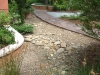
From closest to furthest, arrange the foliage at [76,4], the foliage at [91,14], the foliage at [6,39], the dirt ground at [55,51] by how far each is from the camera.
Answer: the foliage at [91,14] → the foliage at [76,4] → the dirt ground at [55,51] → the foliage at [6,39]

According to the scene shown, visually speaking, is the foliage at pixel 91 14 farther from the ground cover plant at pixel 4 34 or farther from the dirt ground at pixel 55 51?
the ground cover plant at pixel 4 34

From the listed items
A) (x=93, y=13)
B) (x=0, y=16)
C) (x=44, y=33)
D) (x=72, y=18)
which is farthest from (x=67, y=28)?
(x=93, y=13)

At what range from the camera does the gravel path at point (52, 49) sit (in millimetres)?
4560

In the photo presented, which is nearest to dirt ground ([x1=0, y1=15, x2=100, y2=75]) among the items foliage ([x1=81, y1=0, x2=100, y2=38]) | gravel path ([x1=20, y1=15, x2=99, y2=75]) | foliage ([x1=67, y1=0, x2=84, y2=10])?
gravel path ([x1=20, y1=15, x2=99, y2=75])

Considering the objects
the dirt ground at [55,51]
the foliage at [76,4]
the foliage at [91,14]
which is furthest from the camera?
the dirt ground at [55,51]

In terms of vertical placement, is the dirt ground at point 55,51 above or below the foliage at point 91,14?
below

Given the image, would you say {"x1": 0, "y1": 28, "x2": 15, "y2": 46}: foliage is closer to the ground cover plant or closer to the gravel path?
the ground cover plant

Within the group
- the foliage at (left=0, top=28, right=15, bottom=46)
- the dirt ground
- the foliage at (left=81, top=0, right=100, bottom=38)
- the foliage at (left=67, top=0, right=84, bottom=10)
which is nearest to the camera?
the foliage at (left=81, top=0, right=100, bottom=38)

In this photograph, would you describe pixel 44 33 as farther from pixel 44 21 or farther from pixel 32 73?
pixel 32 73

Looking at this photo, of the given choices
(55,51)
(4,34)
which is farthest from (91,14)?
(4,34)

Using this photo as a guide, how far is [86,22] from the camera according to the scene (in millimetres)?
4434

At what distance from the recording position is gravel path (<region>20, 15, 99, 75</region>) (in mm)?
4560

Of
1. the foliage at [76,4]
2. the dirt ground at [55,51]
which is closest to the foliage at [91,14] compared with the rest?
the foliage at [76,4]

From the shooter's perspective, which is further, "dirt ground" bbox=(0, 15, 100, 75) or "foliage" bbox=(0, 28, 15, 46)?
"foliage" bbox=(0, 28, 15, 46)
